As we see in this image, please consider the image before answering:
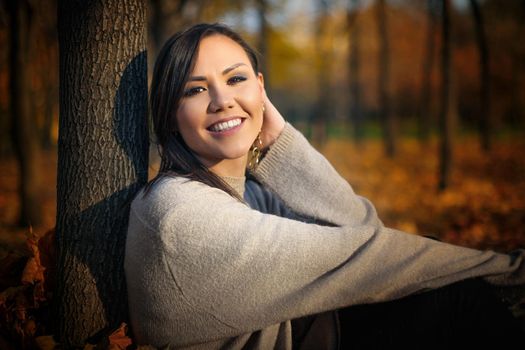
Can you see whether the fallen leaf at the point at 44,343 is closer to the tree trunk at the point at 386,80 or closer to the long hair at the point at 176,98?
the long hair at the point at 176,98

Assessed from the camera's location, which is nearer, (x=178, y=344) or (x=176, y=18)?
(x=178, y=344)

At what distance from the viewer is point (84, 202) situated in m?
2.10

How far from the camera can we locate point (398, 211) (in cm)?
757

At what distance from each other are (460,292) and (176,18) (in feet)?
47.0

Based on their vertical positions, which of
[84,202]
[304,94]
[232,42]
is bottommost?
[304,94]

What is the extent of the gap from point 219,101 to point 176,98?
8.1 inches

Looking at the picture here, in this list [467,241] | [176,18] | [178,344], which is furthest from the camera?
[176,18]

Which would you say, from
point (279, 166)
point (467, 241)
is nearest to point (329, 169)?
point (279, 166)

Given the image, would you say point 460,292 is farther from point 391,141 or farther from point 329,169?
point 391,141

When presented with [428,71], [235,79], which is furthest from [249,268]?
[428,71]

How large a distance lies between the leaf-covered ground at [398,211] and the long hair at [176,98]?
763 mm

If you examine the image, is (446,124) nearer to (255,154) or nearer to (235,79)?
(255,154)

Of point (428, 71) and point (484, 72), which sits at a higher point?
point (484, 72)

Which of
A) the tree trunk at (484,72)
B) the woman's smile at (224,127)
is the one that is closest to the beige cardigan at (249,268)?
the woman's smile at (224,127)
